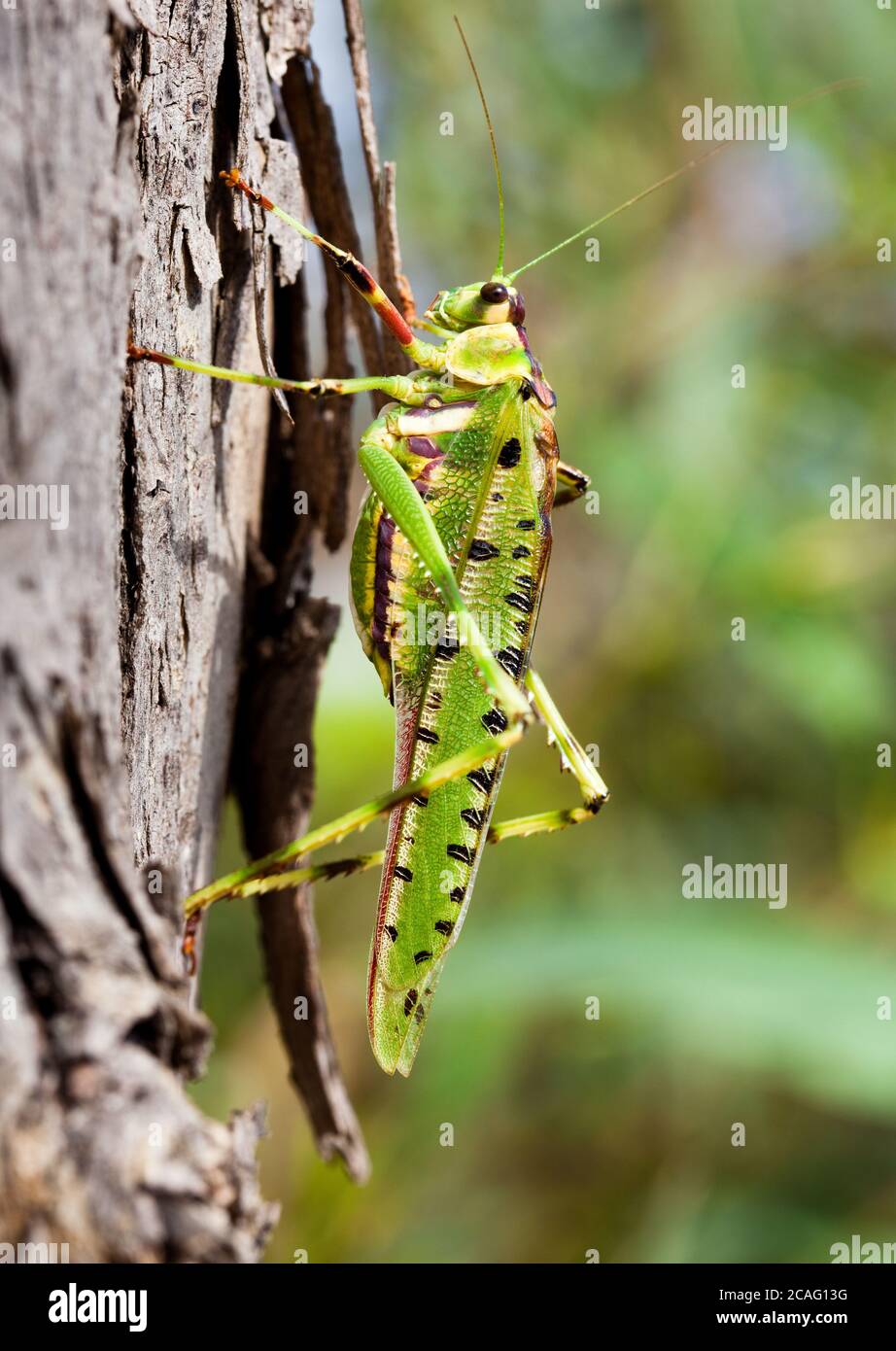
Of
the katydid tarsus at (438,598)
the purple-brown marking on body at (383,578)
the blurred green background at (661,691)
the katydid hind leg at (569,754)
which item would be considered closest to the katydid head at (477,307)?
the katydid tarsus at (438,598)

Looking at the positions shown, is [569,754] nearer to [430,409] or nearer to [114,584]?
[430,409]

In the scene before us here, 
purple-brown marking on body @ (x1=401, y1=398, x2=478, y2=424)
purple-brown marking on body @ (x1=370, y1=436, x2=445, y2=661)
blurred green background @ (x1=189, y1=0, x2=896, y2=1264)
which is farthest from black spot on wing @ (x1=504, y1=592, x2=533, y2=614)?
blurred green background @ (x1=189, y1=0, x2=896, y2=1264)

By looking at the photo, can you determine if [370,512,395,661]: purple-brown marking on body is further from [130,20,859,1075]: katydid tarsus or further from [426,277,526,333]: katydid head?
[426,277,526,333]: katydid head

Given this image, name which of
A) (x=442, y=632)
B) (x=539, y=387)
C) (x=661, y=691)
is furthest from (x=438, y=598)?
(x=661, y=691)

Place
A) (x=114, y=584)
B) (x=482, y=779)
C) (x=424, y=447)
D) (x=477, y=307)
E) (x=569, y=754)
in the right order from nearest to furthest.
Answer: (x=114, y=584), (x=482, y=779), (x=424, y=447), (x=477, y=307), (x=569, y=754)

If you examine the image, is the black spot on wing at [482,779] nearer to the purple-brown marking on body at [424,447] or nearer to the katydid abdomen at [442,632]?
the katydid abdomen at [442,632]

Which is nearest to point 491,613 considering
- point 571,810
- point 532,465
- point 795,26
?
point 532,465
